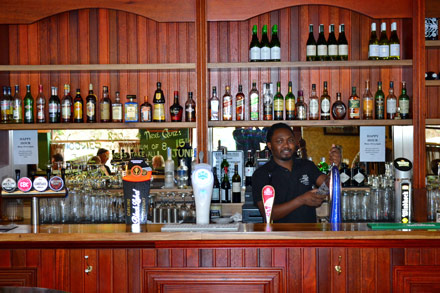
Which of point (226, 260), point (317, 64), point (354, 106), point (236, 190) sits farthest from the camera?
point (236, 190)

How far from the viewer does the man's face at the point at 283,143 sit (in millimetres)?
3441

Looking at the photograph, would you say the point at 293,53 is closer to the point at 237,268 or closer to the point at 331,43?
the point at 331,43

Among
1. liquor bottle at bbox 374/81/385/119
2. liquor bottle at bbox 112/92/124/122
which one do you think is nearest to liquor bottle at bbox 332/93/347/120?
liquor bottle at bbox 374/81/385/119

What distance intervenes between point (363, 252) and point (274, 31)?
7.50ft

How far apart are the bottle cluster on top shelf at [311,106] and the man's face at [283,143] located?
2.32 feet

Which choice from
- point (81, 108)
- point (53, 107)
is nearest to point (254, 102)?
point (81, 108)

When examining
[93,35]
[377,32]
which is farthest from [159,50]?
[377,32]

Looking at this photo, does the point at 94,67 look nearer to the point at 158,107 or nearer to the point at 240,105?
the point at 158,107

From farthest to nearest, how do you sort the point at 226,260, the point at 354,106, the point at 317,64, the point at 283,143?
the point at 354,106
the point at 317,64
the point at 283,143
the point at 226,260

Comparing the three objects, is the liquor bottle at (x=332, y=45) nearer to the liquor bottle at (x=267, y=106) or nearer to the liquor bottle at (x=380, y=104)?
the liquor bottle at (x=380, y=104)

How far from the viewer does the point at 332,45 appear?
13.6 feet

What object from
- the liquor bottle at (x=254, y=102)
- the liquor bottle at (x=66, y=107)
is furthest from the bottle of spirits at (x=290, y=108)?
the liquor bottle at (x=66, y=107)

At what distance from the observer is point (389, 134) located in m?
4.45

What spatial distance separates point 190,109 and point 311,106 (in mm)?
929
